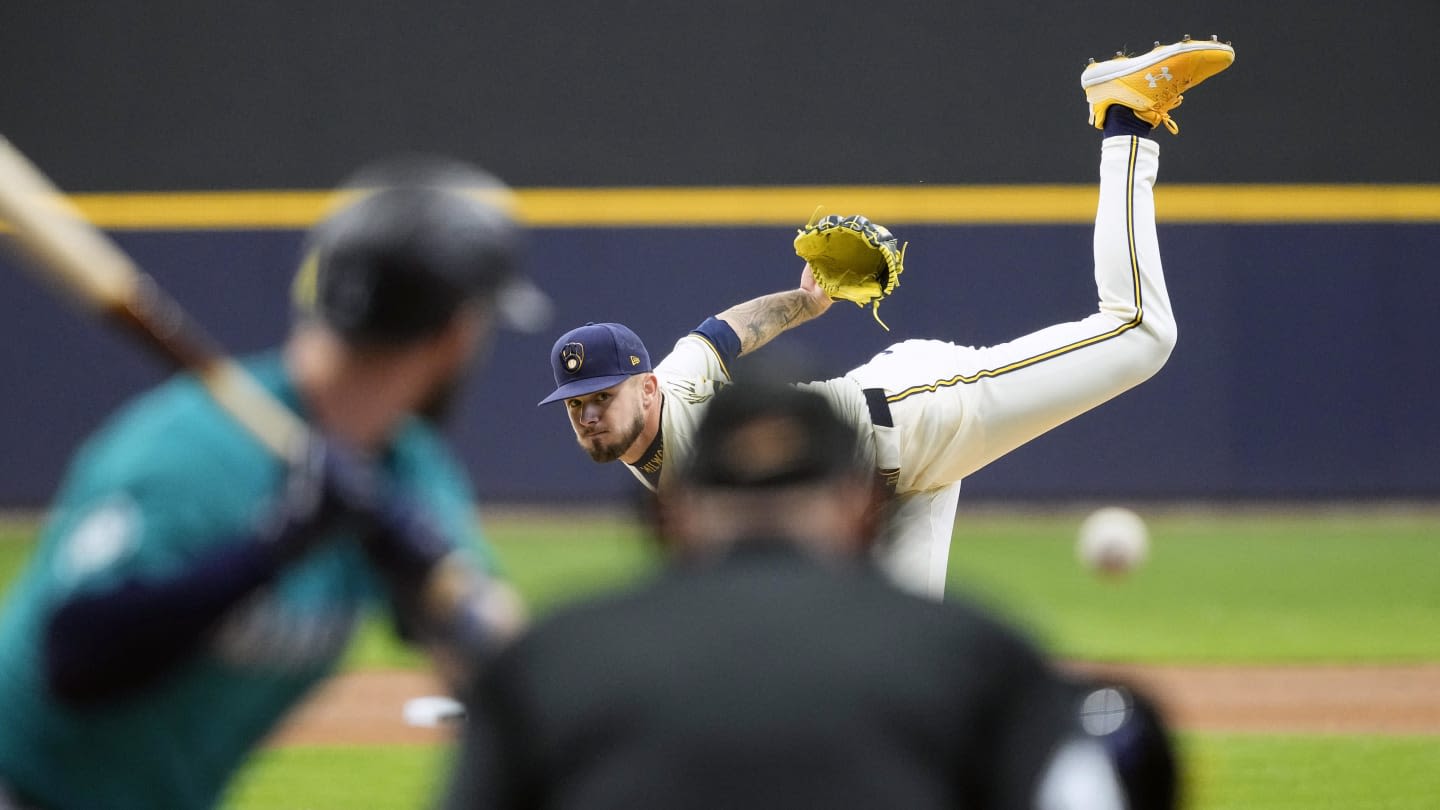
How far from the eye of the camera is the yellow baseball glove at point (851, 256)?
5570 mm

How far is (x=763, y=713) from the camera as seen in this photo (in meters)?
1.63

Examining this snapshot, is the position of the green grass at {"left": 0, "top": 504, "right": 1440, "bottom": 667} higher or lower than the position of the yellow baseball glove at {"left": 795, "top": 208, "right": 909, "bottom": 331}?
lower

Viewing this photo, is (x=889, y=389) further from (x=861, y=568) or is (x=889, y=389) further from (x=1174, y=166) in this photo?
(x=1174, y=166)

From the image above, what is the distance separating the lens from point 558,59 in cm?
1466

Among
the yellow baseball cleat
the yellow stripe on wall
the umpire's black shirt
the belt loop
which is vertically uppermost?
the yellow stripe on wall

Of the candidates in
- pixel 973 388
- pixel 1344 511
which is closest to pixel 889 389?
pixel 973 388

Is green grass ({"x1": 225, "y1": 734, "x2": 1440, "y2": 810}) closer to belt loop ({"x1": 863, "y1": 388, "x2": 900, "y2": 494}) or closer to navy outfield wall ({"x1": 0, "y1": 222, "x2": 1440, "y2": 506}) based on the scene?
belt loop ({"x1": 863, "y1": 388, "x2": 900, "y2": 494})

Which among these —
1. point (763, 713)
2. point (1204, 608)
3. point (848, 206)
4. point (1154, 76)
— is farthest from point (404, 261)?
point (848, 206)

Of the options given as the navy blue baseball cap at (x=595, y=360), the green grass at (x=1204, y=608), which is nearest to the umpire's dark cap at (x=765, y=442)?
the green grass at (x=1204, y=608)

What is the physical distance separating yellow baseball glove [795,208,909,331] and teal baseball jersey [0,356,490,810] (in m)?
3.54

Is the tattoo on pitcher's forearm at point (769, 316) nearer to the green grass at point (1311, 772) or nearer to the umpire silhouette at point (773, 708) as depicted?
the green grass at point (1311, 772)

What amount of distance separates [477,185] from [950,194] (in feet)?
40.7

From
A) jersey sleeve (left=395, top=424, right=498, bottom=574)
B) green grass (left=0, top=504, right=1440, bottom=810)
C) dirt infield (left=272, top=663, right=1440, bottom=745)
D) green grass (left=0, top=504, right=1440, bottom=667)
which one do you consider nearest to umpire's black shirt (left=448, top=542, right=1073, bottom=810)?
jersey sleeve (left=395, top=424, right=498, bottom=574)

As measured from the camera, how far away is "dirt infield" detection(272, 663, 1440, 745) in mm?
7387
